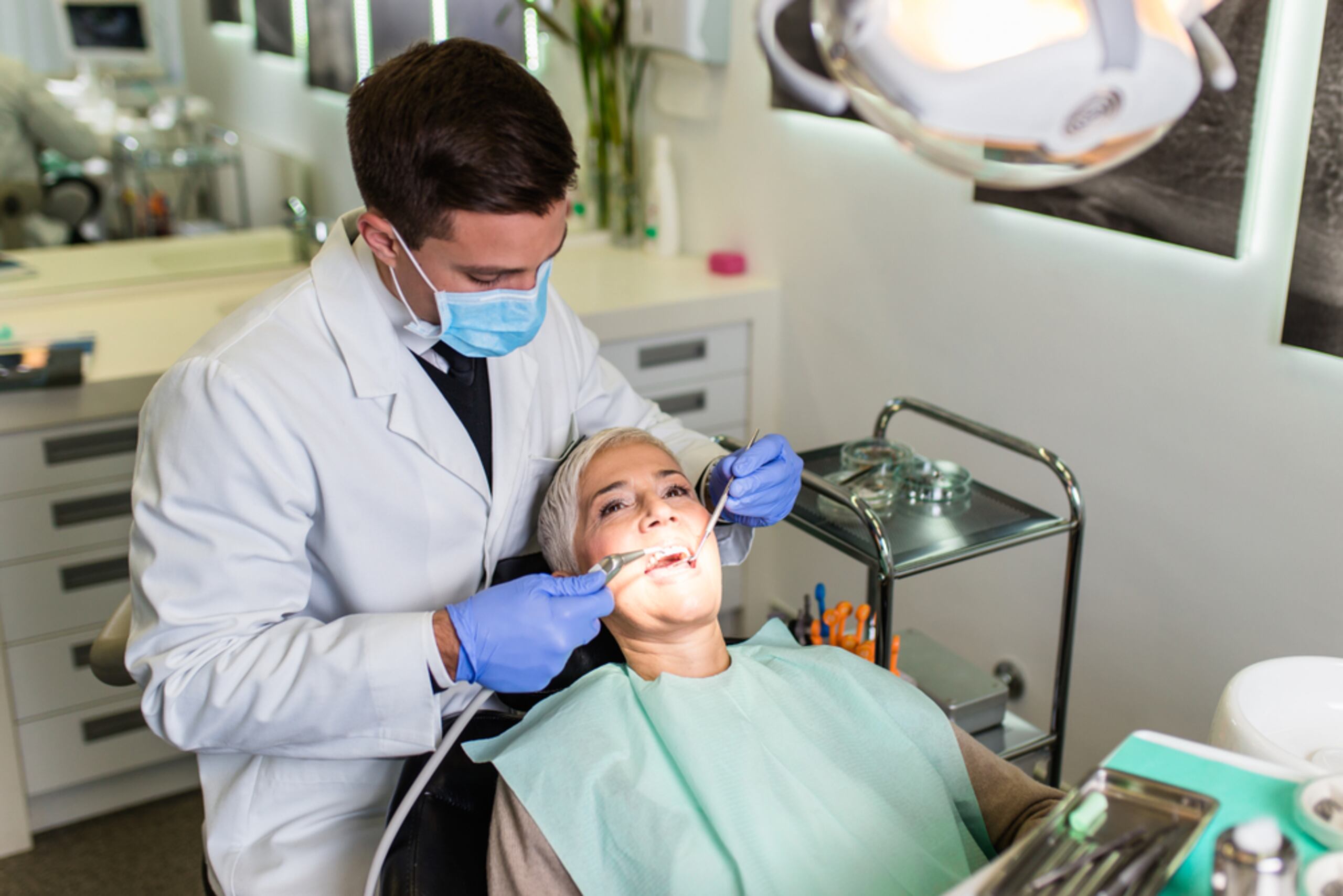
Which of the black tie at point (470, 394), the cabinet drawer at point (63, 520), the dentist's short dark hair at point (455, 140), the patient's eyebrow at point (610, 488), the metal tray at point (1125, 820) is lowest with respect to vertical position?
the cabinet drawer at point (63, 520)

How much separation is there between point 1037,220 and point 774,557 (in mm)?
1103

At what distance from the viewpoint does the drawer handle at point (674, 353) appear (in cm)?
251

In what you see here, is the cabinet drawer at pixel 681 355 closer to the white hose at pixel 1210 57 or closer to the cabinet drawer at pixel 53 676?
the cabinet drawer at pixel 53 676

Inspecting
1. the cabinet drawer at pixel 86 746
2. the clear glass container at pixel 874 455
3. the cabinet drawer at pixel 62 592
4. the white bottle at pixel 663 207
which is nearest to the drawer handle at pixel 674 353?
the white bottle at pixel 663 207

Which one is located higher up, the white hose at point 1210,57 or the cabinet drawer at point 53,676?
the white hose at point 1210,57

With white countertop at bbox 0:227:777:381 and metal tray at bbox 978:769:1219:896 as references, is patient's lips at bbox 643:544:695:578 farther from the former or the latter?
white countertop at bbox 0:227:777:381

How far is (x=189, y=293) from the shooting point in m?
2.55

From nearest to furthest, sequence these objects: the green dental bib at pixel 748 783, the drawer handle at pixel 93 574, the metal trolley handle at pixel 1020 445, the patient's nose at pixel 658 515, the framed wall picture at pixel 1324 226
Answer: the green dental bib at pixel 748 783, the patient's nose at pixel 658 515, the framed wall picture at pixel 1324 226, the metal trolley handle at pixel 1020 445, the drawer handle at pixel 93 574

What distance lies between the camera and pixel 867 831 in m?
1.21

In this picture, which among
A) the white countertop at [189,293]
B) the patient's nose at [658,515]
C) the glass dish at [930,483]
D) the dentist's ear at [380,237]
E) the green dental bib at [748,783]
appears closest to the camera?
the green dental bib at [748,783]

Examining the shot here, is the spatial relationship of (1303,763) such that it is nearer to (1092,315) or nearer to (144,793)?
(1092,315)

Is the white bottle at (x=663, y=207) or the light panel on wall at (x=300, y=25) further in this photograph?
the white bottle at (x=663, y=207)

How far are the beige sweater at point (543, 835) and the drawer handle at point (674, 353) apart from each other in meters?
1.34

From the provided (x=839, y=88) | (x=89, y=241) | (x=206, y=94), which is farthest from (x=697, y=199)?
(x=839, y=88)
